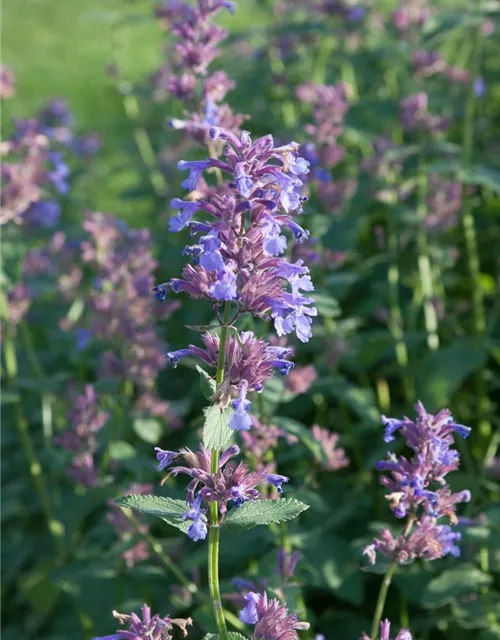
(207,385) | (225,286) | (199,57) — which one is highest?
(199,57)

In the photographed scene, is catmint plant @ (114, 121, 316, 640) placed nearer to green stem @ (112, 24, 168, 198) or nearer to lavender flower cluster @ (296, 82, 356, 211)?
lavender flower cluster @ (296, 82, 356, 211)

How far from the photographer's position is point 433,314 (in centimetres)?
361

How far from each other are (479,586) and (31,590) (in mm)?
1803

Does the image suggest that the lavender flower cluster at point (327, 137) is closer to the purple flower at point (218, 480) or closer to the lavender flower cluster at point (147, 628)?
the purple flower at point (218, 480)

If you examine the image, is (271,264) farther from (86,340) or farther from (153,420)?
(86,340)

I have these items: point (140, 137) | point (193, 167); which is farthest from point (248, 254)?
point (140, 137)

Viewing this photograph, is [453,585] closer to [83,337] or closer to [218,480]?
[218,480]

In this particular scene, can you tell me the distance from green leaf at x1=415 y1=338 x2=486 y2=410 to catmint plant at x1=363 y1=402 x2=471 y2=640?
3.75 ft

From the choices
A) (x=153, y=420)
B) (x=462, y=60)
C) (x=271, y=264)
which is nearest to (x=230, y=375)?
(x=271, y=264)

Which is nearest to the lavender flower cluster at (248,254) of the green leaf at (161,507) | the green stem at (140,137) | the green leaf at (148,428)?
the green leaf at (161,507)

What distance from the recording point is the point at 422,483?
1.86m

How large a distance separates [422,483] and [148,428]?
1366mm

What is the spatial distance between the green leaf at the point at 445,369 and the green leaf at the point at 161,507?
5.14 ft

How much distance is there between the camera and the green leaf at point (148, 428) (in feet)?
9.74
